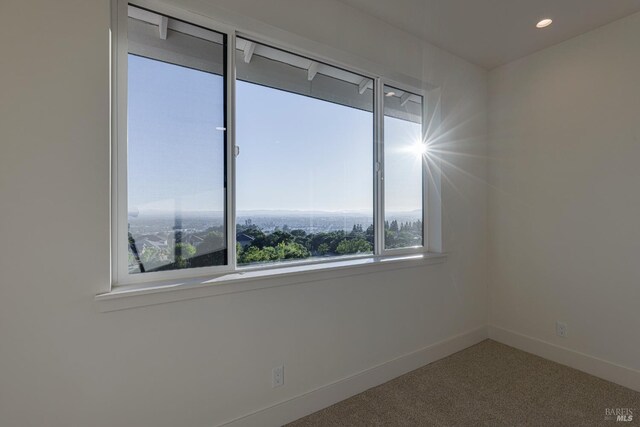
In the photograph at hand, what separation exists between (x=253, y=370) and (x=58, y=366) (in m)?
0.90

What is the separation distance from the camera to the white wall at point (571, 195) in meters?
2.37

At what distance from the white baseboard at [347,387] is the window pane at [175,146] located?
3.07 ft

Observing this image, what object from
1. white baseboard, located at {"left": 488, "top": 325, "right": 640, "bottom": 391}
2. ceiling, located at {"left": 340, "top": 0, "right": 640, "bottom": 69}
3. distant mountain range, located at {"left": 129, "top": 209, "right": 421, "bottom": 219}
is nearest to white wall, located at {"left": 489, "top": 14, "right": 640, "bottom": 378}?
white baseboard, located at {"left": 488, "top": 325, "right": 640, "bottom": 391}

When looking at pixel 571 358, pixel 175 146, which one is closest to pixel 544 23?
pixel 571 358

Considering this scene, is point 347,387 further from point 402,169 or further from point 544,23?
point 544,23

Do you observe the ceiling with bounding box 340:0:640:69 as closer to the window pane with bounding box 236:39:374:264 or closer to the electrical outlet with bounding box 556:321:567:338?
the window pane with bounding box 236:39:374:264

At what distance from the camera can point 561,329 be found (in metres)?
2.74

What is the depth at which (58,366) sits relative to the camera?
1.35 meters

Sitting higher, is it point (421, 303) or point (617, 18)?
point (617, 18)

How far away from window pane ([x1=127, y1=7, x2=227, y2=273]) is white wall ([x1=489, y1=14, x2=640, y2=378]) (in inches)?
105

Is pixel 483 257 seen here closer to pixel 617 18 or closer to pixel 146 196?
pixel 617 18

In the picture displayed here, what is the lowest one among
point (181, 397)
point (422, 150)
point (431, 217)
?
point (181, 397)

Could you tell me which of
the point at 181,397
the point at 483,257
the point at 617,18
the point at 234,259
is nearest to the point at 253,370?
the point at 181,397

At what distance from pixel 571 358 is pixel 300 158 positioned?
2770 millimetres
